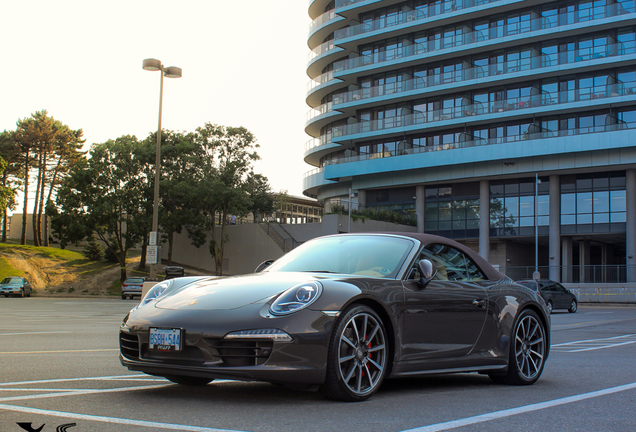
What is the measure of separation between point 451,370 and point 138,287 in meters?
Result: 38.1

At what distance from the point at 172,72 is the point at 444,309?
2052 cm

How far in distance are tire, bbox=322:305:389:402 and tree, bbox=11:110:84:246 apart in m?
77.2

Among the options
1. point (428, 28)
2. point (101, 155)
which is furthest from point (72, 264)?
point (428, 28)

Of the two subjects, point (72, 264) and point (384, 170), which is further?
point (72, 264)

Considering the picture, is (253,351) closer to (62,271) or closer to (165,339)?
(165,339)

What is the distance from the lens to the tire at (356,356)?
15.5 feet

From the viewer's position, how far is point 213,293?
5145 millimetres

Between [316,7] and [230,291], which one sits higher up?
[316,7]

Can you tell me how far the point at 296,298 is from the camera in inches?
190

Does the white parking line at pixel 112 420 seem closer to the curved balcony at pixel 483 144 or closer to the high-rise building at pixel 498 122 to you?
the high-rise building at pixel 498 122

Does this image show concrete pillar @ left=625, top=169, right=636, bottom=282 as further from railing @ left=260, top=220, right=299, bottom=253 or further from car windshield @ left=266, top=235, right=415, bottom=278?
car windshield @ left=266, top=235, right=415, bottom=278

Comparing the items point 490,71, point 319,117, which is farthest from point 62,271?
point 490,71

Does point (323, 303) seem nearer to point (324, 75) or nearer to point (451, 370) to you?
point (451, 370)

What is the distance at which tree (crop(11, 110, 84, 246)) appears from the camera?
246ft
